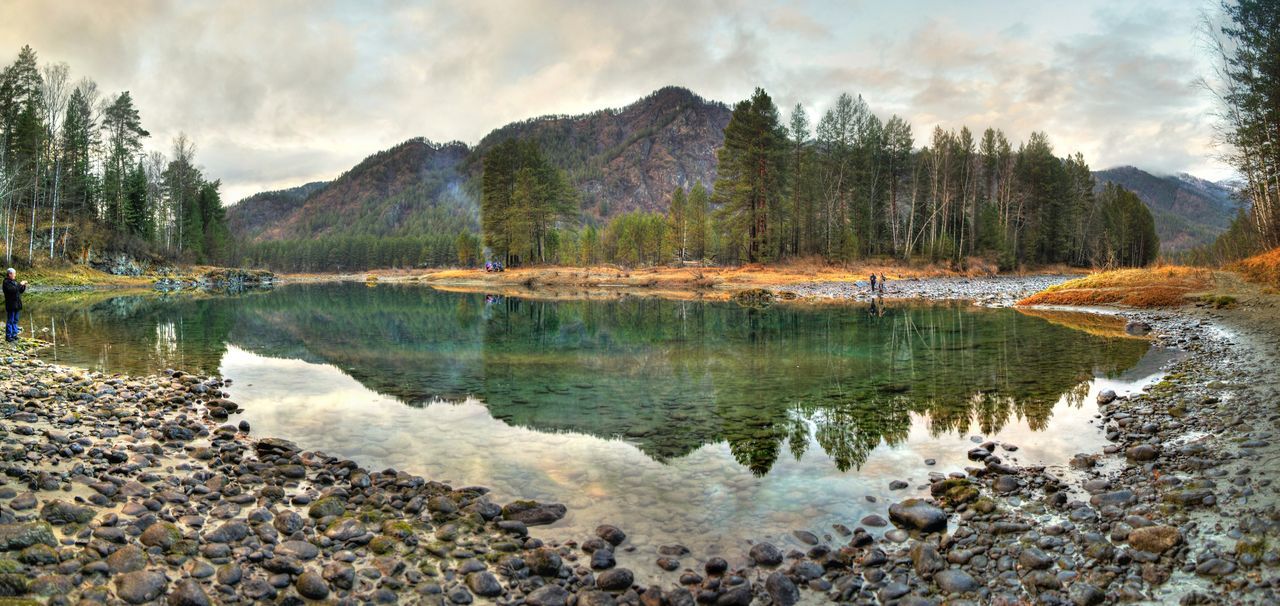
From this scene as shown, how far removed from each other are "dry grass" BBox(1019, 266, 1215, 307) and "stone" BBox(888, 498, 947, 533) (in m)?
28.4

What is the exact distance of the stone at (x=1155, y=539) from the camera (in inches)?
203

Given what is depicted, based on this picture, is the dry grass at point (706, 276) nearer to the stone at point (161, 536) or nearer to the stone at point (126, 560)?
the stone at point (161, 536)

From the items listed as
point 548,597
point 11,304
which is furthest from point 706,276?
point 548,597

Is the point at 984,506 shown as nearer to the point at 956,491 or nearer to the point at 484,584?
the point at 956,491

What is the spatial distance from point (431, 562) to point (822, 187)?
212ft

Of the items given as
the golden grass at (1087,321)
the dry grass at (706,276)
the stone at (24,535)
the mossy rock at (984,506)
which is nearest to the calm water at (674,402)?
the mossy rock at (984,506)

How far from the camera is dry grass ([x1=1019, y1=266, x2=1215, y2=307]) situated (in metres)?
27.3

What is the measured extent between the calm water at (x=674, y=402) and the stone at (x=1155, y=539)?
7.73ft

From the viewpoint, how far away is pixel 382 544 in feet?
19.4

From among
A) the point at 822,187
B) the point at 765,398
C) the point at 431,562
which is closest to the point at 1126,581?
the point at 431,562

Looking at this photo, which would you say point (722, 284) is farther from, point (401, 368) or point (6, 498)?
point (6, 498)

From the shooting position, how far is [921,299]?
4138 centimetres

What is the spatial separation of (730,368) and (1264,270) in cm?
2575

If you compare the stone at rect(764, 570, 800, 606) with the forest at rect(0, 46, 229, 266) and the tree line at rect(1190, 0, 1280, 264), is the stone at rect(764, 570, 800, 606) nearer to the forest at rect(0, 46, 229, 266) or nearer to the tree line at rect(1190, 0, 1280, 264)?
the tree line at rect(1190, 0, 1280, 264)
